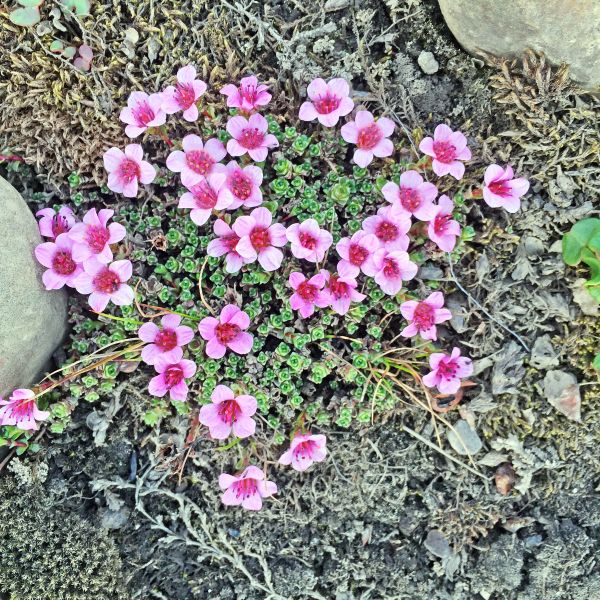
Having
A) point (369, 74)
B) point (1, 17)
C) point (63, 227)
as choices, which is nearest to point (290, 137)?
point (369, 74)

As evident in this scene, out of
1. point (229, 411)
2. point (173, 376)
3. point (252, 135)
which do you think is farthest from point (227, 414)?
point (252, 135)

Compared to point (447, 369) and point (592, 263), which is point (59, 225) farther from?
point (592, 263)

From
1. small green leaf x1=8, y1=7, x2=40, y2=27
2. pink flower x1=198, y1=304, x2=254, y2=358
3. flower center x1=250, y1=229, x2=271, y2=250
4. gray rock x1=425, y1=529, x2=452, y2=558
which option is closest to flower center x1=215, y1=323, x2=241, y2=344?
pink flower x1=198, y1=304, x2=254, y2=358

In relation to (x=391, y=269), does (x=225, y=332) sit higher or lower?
lower

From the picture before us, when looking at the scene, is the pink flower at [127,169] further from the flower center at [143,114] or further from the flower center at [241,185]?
the flower center at [241,185]

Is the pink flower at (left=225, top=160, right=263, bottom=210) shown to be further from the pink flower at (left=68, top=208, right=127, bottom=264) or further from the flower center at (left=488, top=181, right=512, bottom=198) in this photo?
the flower center at (left=488, top=181, right=512, bottom=198)

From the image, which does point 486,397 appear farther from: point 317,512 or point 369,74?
point 369,74
